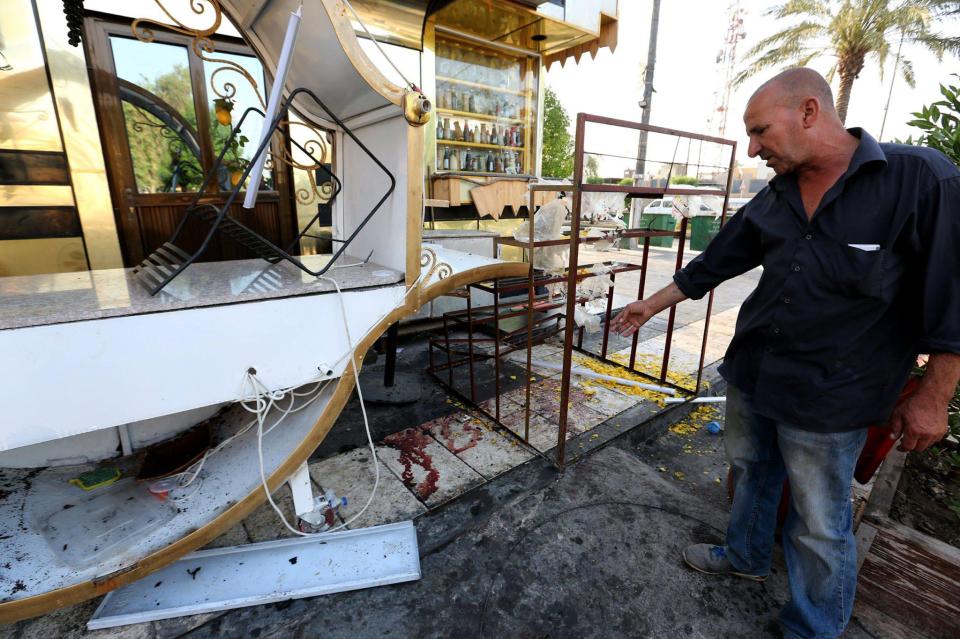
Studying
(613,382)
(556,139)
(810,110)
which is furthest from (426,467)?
(556,139)

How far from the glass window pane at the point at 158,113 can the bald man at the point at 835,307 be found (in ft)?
12.9

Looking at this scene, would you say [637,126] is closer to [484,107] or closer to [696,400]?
[696,400]

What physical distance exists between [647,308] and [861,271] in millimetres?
796

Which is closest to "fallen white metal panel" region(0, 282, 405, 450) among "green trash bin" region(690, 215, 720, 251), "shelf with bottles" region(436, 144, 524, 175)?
"shelf with bottles" region(436, 144, 524, 175)

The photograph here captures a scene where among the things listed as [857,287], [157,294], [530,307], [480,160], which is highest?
[480,160]

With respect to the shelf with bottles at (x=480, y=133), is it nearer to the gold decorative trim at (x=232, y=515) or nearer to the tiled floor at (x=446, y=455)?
the tiled floor at (x=446, y=455)

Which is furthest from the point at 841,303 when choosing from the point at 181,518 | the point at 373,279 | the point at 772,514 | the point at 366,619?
the point at 181,518

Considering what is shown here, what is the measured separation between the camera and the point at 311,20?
172cm

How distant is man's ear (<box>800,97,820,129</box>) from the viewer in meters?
1.42

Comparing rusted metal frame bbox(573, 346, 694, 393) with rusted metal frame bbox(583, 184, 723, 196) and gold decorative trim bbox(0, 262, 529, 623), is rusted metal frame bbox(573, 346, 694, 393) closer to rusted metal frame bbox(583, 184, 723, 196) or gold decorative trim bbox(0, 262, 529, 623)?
rusted metal frame bbox(583, 184, 723, 196)

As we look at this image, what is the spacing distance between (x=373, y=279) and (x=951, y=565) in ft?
9.02

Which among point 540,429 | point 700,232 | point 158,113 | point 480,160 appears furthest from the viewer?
point 700,232

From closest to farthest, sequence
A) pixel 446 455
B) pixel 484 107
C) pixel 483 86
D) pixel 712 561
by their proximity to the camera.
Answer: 1. pixel 712 561
2. pixel 446 455
3. pixel 483 86
4. pixel 484 107

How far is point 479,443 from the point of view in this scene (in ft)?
9.78
